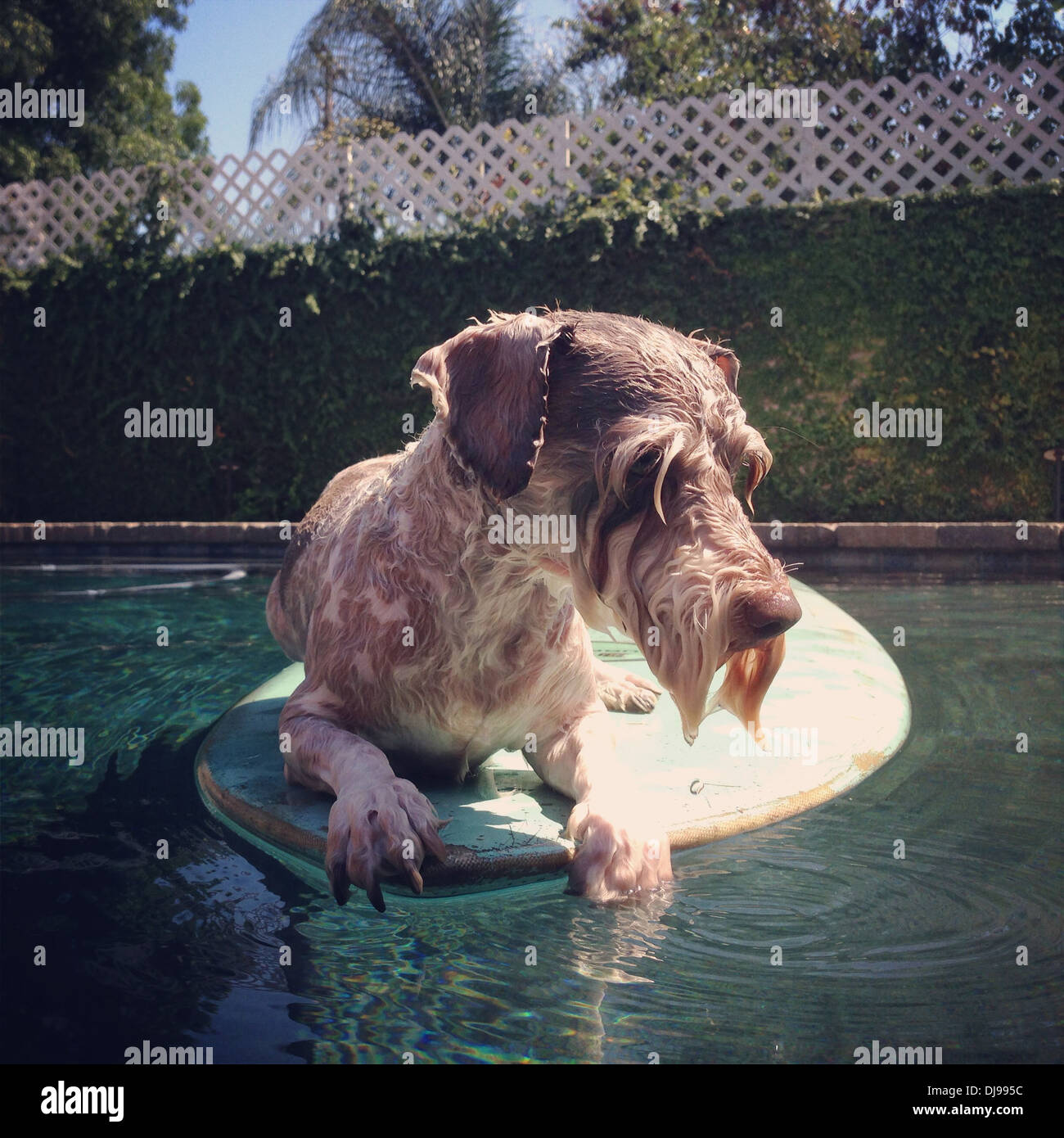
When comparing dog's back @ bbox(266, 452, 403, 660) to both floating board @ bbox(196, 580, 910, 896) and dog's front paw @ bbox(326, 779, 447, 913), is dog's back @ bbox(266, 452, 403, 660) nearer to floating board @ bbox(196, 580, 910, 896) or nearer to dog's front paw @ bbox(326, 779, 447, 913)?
floating board @ bbox(196, 580, 910, 896)

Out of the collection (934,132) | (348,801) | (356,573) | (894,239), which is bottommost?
(348,801)

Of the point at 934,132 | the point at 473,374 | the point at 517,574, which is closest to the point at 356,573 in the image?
the point at 517,574

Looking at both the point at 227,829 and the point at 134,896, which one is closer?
the point at 134,896

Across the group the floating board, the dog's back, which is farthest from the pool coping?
the dog's back

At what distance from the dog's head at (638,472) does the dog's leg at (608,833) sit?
31cm

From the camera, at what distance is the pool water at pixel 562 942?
6.23 ft

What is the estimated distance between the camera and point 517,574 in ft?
8.98

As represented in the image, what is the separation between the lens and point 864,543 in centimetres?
988

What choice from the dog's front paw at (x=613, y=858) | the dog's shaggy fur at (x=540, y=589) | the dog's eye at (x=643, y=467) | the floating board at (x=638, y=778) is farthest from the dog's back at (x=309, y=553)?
the dog's front paw at (x=613, y=858)

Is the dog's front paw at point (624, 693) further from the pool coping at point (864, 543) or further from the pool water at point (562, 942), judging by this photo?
the pool coping at point (864, 543)

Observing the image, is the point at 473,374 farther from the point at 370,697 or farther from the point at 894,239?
the point at 894,239

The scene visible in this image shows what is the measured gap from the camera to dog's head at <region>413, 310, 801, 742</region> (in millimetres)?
2217
